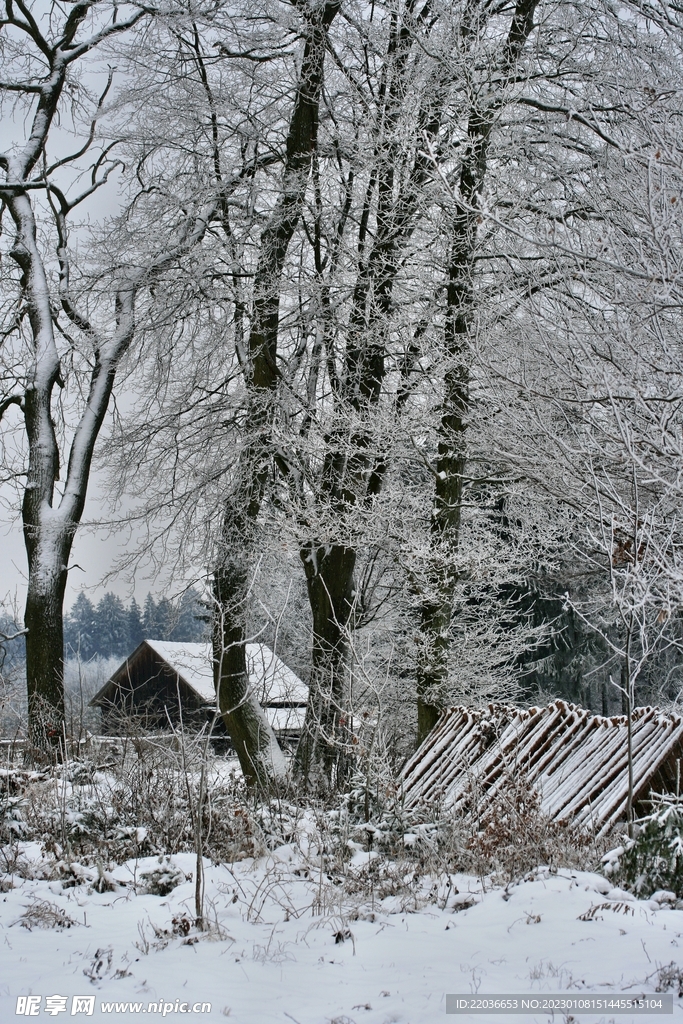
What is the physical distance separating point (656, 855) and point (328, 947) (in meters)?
1.82

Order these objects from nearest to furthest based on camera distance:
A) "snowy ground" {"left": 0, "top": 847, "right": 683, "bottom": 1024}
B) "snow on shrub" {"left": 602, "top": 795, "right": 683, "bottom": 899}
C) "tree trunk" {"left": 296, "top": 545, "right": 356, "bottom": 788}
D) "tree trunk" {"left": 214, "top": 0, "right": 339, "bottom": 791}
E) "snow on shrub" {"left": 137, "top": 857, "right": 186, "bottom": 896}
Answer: "snowy ground" {"left": 0, "top": 847, "right": 683, "bottom": 1024}
"snow on shrub" {"left": 602, "top": 795, "right": 683, "bottom": 899}
"snow on shrub" {"left": 137, "top": 857, "right": 186, "bottom": 896}
"tree trunk" {"left": 296, "top": 545, "right": 356, "bottom": 788}
"tree trunk" {"left": 214, "top": 0, "right": 339, "bottom": 791}

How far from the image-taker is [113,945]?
4586 mm

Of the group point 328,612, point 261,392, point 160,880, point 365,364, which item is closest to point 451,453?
point 365,364

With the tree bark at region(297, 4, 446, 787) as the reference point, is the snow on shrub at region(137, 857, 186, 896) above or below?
below

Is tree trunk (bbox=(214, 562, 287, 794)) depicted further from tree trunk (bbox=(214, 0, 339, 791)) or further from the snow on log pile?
the snow on log pile

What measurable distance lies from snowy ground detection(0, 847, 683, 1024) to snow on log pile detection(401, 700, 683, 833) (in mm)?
1411

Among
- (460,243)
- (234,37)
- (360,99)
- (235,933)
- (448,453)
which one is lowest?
(235,933)

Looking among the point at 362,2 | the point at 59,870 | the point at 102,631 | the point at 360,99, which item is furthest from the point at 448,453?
the point at 102,631

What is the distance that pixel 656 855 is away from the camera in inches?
187

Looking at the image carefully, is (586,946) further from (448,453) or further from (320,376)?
(320,376)

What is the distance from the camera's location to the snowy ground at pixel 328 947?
3.88 metres

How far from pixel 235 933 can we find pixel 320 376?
8.76m

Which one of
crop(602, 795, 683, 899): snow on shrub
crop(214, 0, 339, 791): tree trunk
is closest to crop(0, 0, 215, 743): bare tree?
crop(214, 0, 339, 791): tree trunk

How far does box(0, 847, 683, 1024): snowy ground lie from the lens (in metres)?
3.88
